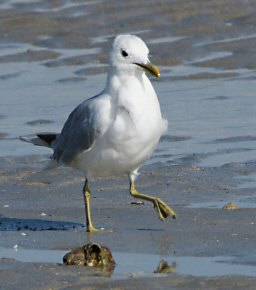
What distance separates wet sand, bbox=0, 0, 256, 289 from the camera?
23.3 ft

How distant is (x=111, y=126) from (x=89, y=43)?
23.7ft

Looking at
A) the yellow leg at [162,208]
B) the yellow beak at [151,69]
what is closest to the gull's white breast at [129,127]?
the yellow beak at [151,69]

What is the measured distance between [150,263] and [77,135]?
1.43m

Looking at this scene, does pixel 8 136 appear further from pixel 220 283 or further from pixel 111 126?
pixel 220 283

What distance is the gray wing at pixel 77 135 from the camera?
8.20 m

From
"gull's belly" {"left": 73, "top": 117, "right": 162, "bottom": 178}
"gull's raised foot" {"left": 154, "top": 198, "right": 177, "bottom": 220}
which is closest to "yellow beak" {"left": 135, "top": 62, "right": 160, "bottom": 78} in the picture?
"gull's belly" {"left": 73, "top": 117, "right": 162, "bottom": 178}

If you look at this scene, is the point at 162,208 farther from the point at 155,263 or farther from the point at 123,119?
the point at 155,263

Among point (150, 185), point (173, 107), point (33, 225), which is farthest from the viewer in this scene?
point (173, 107)

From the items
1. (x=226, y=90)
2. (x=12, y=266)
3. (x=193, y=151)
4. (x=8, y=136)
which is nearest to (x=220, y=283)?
(x=12, y=266)

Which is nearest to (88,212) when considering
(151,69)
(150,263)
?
(151,69)

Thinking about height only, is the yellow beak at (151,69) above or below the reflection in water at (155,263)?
above

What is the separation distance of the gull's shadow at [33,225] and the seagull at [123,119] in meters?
0.19

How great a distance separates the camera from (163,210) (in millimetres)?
8289

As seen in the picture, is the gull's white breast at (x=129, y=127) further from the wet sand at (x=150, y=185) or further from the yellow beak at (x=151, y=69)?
the wet sand at (x=150, y=185)
